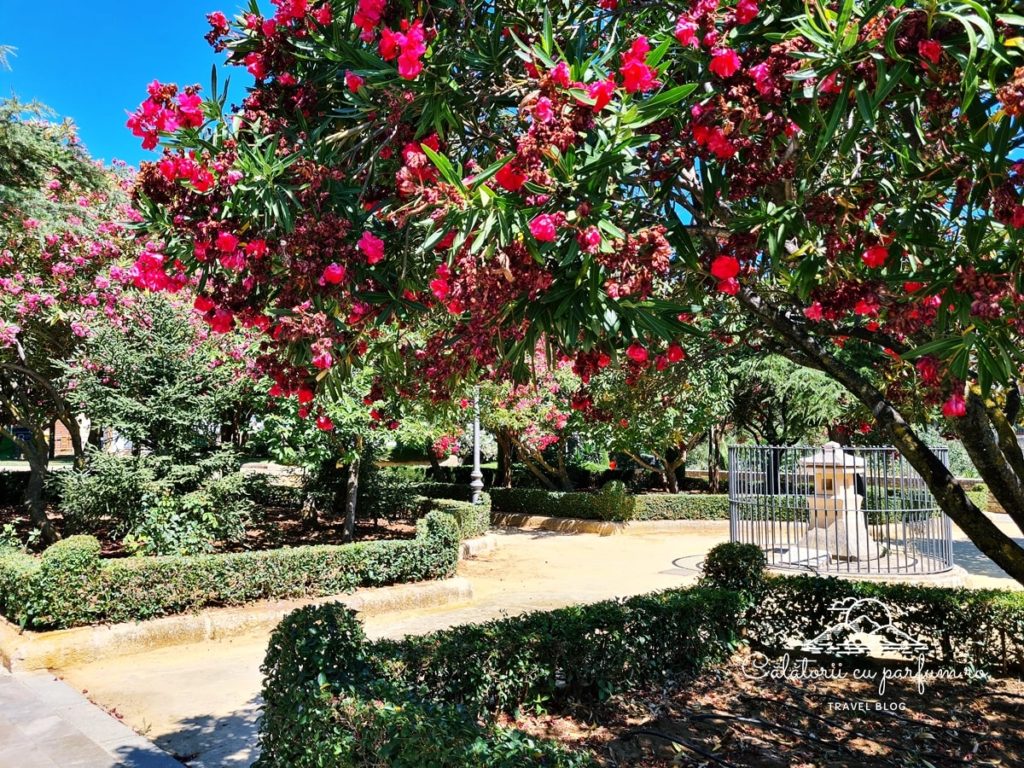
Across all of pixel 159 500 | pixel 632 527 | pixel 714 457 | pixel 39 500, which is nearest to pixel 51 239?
pixel 159 500

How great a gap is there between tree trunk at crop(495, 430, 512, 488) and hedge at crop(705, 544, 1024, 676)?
14.5 meters

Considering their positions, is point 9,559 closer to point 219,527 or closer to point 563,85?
point 219,527

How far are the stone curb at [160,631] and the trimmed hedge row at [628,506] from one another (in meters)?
9.25

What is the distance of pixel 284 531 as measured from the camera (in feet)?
40.1

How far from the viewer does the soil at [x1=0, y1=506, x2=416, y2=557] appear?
10.3m

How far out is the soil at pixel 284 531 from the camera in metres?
10.3

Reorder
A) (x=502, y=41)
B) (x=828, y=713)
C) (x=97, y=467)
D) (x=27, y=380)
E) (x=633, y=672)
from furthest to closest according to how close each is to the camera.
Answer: (x=27, y=380)
(x=97, y=467)
(x=633, y=672)
(x=828, y=713)
(x=502, y=41)

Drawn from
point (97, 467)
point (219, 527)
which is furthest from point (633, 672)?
point (97, 467)

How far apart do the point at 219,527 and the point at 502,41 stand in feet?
25.9

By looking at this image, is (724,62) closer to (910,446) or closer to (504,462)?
(910,446)

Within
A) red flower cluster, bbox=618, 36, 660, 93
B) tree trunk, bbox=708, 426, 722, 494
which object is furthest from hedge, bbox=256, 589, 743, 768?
tree trunk, bbox=708, 426, 722, 494

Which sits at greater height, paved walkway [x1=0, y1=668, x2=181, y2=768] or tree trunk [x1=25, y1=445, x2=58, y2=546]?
tree trunk [x1=25, y1=445, x2=58, y2=546]

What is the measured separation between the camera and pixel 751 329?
14.2ft

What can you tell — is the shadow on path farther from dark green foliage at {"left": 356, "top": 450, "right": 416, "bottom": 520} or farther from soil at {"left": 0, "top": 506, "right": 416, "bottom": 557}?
dark green foliage at {"left": 356, "top": 450, "right": 416, "bottom": 520}
